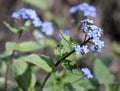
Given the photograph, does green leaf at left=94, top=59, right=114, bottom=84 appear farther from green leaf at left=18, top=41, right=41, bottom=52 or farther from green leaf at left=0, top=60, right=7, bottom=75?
green leaf at left=0, top=60, right=7, bottom=75

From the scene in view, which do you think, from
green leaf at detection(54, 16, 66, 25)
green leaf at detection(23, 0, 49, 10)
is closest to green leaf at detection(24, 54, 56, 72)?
green leaf at detection(23, 0, 49, 10)

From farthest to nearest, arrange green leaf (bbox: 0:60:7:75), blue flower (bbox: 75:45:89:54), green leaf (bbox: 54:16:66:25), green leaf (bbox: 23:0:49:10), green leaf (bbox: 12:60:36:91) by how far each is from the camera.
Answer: green leaf (bbox: 54:16:66:25), green leaf (bbox: 23:0:49:10), green leaf (bbox: 0:60:7:75), green leaf (bbox: 12:60:36:91), blue flower (bbox: 75:45:89:54)

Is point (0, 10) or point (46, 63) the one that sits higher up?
point (0, 10)

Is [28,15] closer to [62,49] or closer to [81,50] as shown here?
[62,49]

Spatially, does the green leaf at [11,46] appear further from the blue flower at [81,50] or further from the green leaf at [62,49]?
the blue flower at [81,50]

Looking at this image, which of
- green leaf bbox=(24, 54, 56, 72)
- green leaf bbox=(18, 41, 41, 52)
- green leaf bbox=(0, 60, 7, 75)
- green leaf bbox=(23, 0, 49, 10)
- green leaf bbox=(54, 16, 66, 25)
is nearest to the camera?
green leaf bbox=(24, 54, 56, 72)

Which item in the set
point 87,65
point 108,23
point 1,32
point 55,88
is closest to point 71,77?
point 55,88

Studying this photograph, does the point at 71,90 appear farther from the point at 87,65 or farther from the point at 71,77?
the point at 87,65

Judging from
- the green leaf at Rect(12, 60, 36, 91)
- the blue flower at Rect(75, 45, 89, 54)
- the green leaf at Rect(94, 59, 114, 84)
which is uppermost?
the green leaf at Rect(94, 59, 114, 84)
